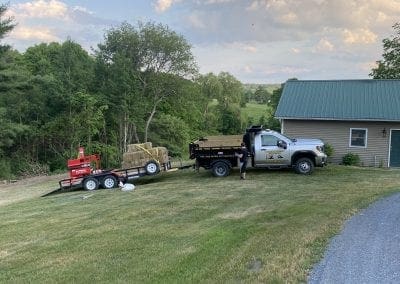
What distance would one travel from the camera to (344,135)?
25.3 meters

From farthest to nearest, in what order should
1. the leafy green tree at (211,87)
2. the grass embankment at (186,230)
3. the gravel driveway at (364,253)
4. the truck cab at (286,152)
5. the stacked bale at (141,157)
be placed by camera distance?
the leafy green tree at (211,87) < the stacked bale at (141,157) < the truck cab at (286,152) < the grass embankment at (186,230) < the gravel driveway at (364,253)

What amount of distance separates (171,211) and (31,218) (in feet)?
14.8

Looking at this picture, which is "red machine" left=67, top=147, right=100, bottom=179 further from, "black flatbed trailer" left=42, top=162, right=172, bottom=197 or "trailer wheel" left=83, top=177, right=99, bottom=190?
"trailer wheel" left=83, top=177, right=99, bottom=190

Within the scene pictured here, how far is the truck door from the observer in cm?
2028

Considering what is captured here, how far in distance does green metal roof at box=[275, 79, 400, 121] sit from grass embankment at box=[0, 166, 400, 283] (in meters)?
6.58

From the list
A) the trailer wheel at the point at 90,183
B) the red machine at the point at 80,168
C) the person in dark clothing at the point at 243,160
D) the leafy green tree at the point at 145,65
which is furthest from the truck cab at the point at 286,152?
the leafy green tree at the point at 145,65

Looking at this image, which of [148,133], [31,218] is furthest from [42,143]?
[31,218]

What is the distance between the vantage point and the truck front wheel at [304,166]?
20141 mm

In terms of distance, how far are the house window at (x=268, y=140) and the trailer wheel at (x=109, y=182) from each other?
6.76 m

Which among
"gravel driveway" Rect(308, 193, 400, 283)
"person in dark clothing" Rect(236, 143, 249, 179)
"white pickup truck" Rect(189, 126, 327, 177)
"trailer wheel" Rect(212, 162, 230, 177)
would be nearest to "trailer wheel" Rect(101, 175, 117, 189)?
"white pickup truck" Rect(189, 126, 327, 177)

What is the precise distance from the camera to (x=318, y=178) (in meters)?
19.1

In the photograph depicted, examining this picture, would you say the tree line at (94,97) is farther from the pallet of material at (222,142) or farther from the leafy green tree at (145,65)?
the pallet of material at (222,142)

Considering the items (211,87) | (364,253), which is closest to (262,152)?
(364,253)

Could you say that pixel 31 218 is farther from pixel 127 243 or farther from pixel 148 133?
pixel 148 133
